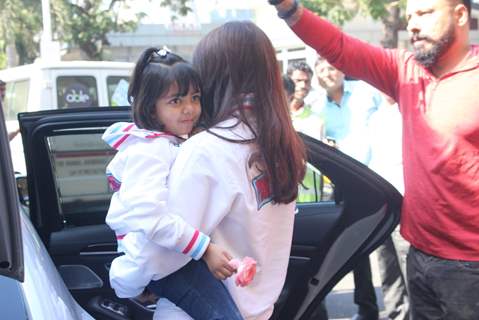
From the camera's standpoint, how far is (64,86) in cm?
866

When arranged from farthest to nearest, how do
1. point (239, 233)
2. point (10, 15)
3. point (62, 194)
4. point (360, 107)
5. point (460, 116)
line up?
point (10, 15), point (360, 107), point (62, 194), point (460, 116), point (239, 233)

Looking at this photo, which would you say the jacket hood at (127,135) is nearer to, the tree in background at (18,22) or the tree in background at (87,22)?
the tree in background at (87,22)

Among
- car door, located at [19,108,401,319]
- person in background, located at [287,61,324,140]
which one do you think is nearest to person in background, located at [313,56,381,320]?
person in background, located at [287,61,324,140]

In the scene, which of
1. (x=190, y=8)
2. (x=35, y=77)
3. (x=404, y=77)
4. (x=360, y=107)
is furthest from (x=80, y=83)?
(x=190, y=8)

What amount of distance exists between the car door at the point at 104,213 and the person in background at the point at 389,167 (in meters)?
0.97

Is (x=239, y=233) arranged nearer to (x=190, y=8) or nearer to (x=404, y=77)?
(x=404, y=77)

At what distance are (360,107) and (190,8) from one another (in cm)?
1497

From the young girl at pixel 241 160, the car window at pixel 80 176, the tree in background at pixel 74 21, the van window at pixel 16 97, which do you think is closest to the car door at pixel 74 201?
the car window at pixel 80 176

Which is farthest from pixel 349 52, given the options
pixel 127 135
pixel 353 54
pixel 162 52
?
pixel 127 135

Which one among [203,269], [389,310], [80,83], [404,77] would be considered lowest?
[389,310]

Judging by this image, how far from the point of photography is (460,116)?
2.43 metres

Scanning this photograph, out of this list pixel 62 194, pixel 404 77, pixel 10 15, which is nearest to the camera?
pixel 404 77

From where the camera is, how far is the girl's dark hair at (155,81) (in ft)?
6.61

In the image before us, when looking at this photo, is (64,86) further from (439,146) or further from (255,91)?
(255,91)
